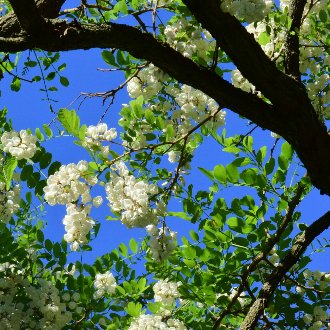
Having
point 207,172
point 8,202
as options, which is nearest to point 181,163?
point 207,172

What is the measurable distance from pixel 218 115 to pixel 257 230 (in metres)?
0.61

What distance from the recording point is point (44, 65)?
343 centimetres

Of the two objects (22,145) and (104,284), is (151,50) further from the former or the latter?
(104,284)

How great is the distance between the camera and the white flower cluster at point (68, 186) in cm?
225

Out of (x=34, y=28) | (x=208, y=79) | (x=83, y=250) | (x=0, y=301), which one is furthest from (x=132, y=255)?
(x=34, y=28)

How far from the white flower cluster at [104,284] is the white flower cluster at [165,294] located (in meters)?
0.28

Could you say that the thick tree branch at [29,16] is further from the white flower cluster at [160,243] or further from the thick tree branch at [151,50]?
the white flower cluster at [160,243]

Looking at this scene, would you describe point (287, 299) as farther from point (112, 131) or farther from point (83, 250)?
point (112, 131)

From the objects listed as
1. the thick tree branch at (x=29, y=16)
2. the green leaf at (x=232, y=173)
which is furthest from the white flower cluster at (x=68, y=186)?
the green leaf at (x=232, y=173)

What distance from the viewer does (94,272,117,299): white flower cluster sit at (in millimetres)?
3334

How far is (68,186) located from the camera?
2277 millimetres

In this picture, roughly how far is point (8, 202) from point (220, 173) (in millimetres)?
1185

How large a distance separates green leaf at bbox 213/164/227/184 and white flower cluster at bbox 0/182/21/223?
1.12m

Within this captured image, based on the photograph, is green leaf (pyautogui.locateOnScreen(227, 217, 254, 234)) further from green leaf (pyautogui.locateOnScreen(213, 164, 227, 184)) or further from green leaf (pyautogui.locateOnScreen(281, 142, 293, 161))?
green leaf (pyautogui.locateOnScreen(281, 142, 293, 161))
